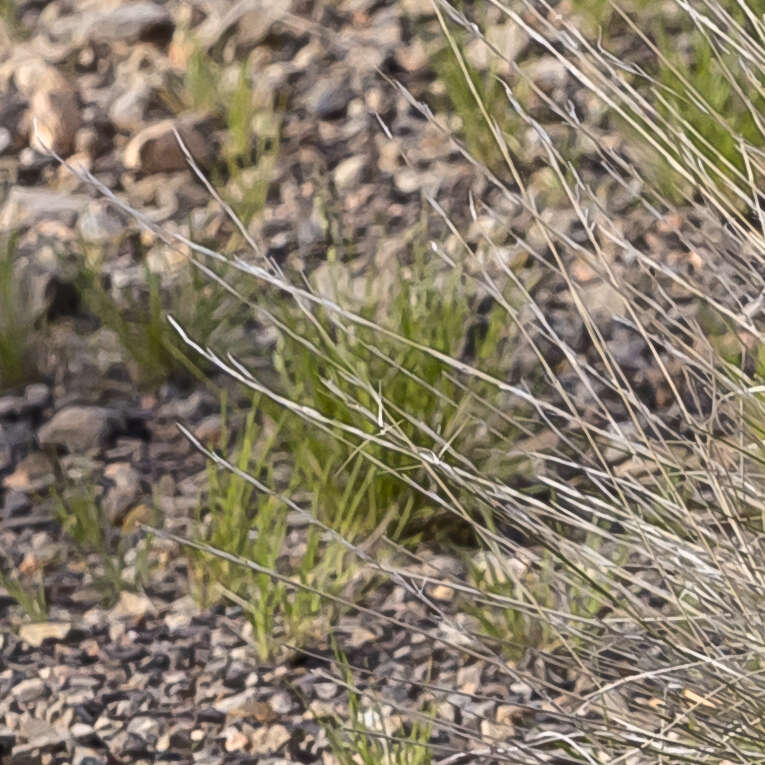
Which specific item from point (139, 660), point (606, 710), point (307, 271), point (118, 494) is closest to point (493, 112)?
point (307, 271)

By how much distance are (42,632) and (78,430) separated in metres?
0.46

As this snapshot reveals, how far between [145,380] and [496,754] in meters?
1.34

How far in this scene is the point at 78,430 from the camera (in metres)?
2.54

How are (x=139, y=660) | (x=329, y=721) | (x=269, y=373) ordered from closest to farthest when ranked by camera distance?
(x=329, y=721) → (x=139, y=660) → (x=269, y=373)

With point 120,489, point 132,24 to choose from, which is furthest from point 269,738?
point 132,24

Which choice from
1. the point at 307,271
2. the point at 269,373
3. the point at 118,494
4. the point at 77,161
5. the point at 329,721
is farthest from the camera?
the point at 77,161

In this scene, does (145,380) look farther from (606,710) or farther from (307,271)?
(606,710)

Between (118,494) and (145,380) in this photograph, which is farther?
(145,380)

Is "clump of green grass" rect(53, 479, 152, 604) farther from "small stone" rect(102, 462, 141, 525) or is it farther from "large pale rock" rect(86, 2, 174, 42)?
"large pale rock" rect(86, 2, 174, 42)

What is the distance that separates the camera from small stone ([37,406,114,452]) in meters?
2.53

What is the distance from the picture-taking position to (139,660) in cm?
213

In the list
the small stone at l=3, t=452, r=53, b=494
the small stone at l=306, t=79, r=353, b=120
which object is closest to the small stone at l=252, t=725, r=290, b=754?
the small stone at l=3, t=452, r=53, b=494

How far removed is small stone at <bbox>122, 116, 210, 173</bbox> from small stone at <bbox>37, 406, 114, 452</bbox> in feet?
2.50

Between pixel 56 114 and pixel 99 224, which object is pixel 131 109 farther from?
pixel 99 224
